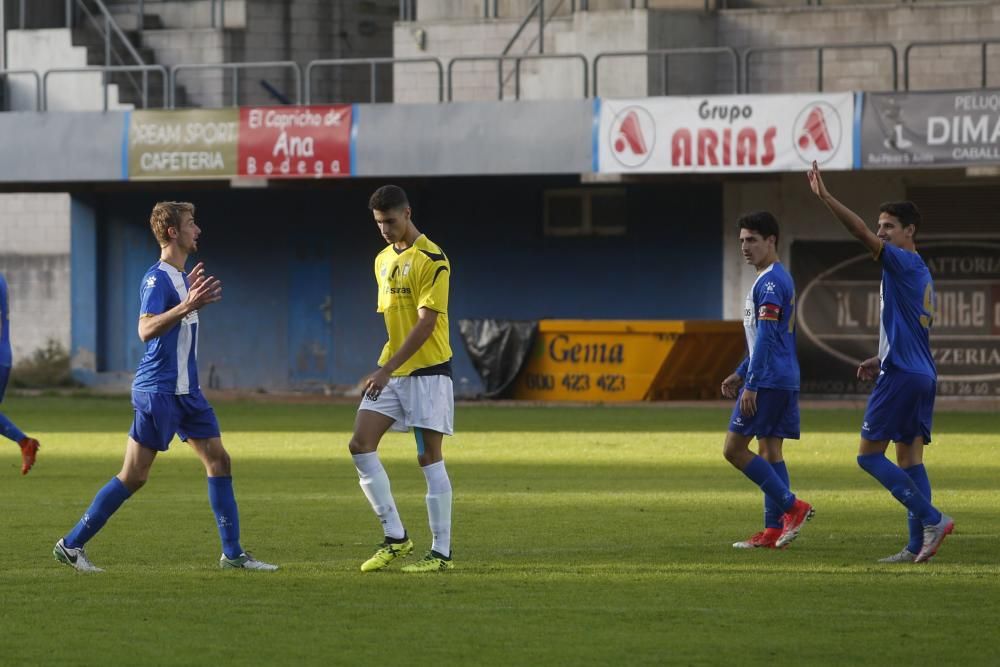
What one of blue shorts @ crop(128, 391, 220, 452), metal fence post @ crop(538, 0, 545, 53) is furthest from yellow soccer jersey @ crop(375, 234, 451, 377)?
metal fence post @ crop(538, 0, 545, 53)

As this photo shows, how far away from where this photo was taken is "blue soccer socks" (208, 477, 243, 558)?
1035 cm

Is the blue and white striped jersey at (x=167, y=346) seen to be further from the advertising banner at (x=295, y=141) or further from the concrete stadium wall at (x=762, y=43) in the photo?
the concrete stadium wall at (x=762, y=43)

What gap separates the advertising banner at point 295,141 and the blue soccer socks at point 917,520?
62.4 ft

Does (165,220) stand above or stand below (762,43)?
below

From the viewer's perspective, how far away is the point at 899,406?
10727 millimetres

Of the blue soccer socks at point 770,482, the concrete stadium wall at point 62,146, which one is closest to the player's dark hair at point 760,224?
the blue soccer socks at point 770,482

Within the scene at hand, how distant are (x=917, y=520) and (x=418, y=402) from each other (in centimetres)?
297

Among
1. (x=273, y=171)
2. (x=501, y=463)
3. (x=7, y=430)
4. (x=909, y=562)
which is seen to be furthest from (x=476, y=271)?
(x=909, y=562)

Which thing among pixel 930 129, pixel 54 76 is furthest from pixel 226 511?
pixel 54 76

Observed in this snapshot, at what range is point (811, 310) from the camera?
30.2 m

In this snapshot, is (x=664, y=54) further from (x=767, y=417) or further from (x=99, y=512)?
(x=99, y=512)

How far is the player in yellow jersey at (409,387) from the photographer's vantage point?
10.3 m

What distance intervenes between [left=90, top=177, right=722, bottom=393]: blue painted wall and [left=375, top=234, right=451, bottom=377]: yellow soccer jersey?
21.0 meters

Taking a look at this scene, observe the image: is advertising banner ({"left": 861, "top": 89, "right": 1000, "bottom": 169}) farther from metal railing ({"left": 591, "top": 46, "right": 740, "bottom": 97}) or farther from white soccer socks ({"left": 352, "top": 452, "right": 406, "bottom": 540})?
white soccer socks ({"left": 352, "top": 452, "right": 406, "bottom": 540})
